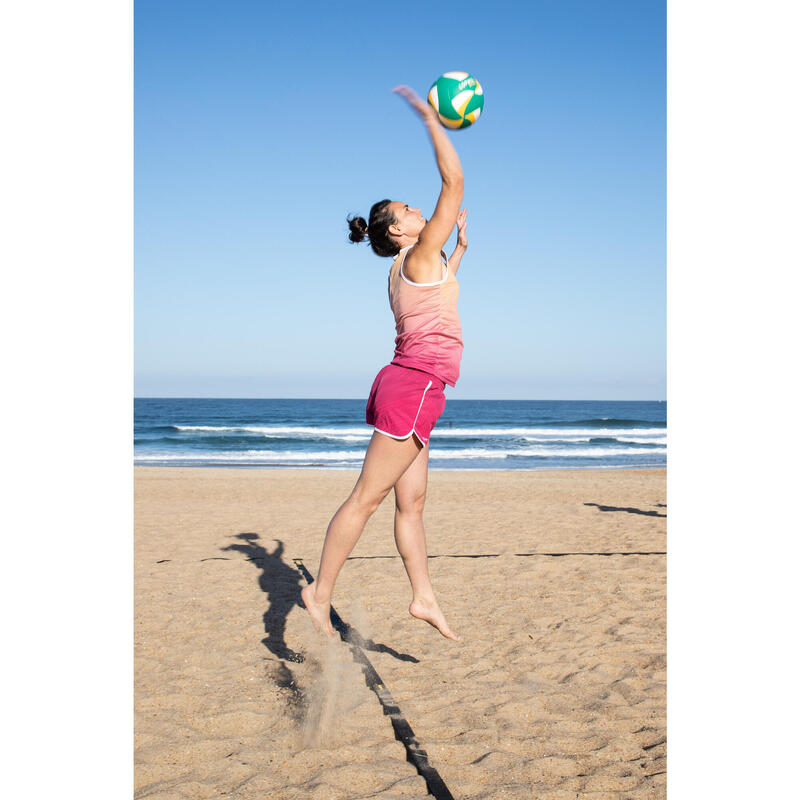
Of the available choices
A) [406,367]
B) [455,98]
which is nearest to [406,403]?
[406,367]

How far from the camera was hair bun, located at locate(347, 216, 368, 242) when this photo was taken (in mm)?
2871

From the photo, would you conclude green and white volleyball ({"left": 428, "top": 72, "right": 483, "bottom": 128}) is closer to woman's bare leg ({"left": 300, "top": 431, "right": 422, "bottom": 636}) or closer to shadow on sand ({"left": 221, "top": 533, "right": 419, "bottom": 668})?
woman's bare leg ({"left": 300, "top": 431, "right": 422, "bottom": 636})

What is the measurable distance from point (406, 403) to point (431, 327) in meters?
0.29

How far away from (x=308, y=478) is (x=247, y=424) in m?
23.4

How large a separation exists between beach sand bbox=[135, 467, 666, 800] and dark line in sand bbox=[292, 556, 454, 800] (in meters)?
0.03

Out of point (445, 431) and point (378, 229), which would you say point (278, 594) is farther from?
point (445, 431)

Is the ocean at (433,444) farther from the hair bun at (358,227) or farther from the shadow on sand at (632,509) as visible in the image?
the hair bun at (358,227)

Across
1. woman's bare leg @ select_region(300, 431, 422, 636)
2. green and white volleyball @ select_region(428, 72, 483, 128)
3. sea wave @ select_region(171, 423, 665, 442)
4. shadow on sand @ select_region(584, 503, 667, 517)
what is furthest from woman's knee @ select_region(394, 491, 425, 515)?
sea wave @ select_region(171, 423, 665, 442)

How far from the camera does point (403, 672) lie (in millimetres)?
3619

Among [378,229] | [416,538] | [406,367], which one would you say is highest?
[378,229]

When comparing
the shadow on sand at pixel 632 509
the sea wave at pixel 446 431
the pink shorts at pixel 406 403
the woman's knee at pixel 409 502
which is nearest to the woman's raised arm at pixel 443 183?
the pink shorts at pixel 406 403

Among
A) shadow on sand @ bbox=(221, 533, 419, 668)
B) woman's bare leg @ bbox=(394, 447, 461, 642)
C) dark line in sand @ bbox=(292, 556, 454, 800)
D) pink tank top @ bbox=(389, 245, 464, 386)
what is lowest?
shadow on sand @ bbox=(221, 533, 419, 668)
